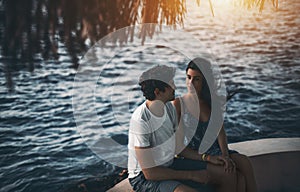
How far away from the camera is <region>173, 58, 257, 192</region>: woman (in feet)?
7.24

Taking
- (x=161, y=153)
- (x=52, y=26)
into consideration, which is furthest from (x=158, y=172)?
(x=52, y=26)

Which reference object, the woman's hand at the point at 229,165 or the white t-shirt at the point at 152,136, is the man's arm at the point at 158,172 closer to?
the white t-shirt at the point at 152,136

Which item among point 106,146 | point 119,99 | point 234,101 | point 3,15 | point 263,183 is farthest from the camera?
point 119,99

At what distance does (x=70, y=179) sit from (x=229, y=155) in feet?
7.83

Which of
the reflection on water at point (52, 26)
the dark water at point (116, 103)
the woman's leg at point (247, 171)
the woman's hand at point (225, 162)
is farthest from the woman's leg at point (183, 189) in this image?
the dark water at point (116, 103)

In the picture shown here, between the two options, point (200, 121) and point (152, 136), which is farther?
point (200, 121)

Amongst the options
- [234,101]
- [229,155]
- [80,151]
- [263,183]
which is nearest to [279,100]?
[234,101]

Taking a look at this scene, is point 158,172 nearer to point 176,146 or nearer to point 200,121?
point 176,146

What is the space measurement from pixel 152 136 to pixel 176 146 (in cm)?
20

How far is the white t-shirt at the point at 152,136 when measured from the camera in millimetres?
1954

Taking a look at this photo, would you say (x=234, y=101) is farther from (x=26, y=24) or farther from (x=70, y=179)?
(x=26, y=24)

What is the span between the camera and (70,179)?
4.26 m

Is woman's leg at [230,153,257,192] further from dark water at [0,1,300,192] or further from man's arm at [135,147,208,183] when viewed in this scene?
dark water at [0,1,300,192]

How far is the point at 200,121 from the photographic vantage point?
7.45 ft
